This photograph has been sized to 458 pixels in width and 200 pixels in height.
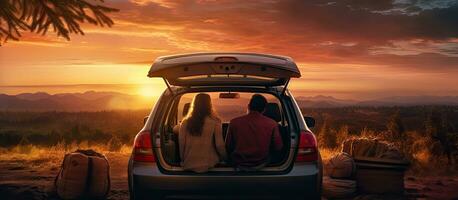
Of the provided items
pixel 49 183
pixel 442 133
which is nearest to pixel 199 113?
pixel 49 183

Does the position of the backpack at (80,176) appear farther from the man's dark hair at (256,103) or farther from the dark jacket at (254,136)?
the man's dark hair at (256,103)

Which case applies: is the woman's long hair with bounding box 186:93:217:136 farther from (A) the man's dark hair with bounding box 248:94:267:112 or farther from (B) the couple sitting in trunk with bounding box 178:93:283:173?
(A) the man's dark hair with bounding box 248:94:267:112

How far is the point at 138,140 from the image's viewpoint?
6965mm

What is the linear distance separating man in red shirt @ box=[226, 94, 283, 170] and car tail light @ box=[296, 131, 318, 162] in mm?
302

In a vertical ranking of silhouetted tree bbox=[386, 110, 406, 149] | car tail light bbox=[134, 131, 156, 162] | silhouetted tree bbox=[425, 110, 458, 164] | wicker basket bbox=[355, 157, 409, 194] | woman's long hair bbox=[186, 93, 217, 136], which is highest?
woman's long hair bbox=[186, 93, 217, 136]

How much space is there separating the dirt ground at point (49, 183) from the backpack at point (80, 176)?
41 centimetres

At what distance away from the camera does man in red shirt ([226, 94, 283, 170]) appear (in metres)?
7.00

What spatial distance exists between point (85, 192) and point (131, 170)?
Answer: 3.44 m

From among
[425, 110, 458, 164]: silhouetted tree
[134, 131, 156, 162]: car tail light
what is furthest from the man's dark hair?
[425, 110, 458, 164]: silhouetted tree

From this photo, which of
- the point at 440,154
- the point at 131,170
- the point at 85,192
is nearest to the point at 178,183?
the point at 131,170

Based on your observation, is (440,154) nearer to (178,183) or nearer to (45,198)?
(45,198)

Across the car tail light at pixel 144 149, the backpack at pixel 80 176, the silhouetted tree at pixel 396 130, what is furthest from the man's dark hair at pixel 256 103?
the silhouetted tree at pixel 396 130

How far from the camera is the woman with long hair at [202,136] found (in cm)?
688

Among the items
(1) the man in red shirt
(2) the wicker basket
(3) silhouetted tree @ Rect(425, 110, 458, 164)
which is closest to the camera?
(1) the man in red shirt
